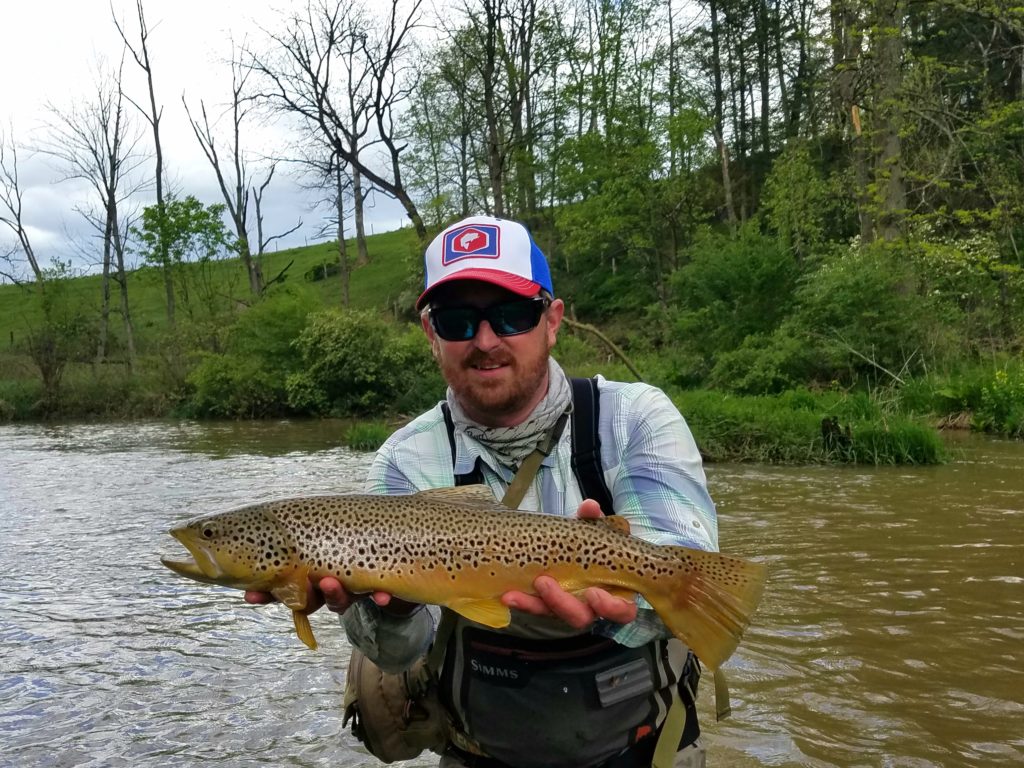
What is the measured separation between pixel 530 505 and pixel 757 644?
12.6 ft

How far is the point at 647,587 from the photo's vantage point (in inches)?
90.4

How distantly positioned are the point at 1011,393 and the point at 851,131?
8379 millimetres

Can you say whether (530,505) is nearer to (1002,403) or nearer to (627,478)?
(627,478)

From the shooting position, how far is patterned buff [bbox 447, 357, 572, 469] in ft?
8.87

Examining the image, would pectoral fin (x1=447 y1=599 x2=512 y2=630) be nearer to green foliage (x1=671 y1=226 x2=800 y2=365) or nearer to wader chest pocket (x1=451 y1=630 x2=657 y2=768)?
wader chest pocket (x1=451 y1=630 x2=657 y2=768)

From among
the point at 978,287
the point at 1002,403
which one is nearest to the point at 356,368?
the point at 978,287

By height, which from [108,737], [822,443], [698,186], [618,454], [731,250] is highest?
[698,186]

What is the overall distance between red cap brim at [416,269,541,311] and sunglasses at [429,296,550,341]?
2.1 inches

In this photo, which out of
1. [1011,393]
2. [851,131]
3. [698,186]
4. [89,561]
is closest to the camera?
[89,561]

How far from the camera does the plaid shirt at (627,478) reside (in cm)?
250

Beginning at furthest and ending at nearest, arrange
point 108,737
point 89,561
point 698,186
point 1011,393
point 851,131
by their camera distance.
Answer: point 698,186 < point 851,131 < point 1011,393 < point 89,561 < point 108,737

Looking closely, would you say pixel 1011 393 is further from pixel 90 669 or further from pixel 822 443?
pixel 90 669

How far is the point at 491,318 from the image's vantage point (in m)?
2.82

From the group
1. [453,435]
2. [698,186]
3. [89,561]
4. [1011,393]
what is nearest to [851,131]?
[1011,393]
